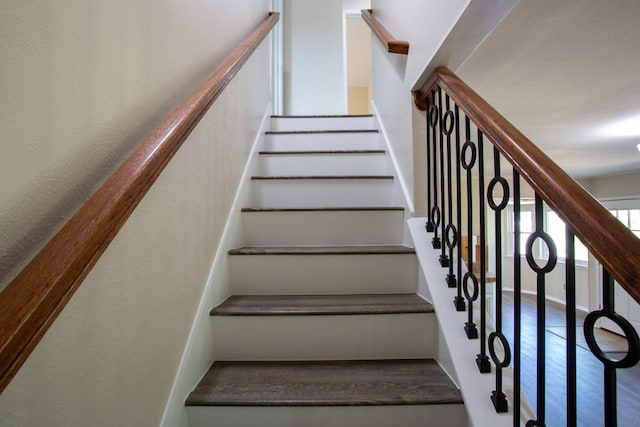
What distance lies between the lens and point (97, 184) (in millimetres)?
626

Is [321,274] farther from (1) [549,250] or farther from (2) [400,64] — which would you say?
(2) [400,64]

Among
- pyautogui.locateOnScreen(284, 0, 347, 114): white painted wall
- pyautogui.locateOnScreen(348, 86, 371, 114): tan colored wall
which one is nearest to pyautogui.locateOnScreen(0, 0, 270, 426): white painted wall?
pyautogui.locateOnScreen(284, 0, 347, 114): white painted wall

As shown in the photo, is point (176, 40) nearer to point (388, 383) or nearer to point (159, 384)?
point (159, 384)

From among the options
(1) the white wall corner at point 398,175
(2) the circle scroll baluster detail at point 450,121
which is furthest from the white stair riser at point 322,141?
(2) the circle scroll baluster detail at point 450,121

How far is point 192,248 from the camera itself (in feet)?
3.47

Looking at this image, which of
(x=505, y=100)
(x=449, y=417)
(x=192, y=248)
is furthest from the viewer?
(x=505, y=100)

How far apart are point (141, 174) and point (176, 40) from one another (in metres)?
0.56

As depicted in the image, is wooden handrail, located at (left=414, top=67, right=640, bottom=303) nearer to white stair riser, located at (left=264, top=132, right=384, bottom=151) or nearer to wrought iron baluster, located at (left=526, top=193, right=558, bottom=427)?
wrought iron baluster, located at (left=526, top=193, right=558, bottom=427)

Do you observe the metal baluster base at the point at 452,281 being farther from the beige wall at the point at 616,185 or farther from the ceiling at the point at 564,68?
the beige wall at the point at 616,185

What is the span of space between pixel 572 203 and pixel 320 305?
0.88m

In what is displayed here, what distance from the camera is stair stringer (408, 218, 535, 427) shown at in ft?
2.89

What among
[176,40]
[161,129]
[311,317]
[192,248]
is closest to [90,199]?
[161,129]

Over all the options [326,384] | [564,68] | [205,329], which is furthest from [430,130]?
[205,329]

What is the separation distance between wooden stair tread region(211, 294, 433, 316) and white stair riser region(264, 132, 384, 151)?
4.11ft
